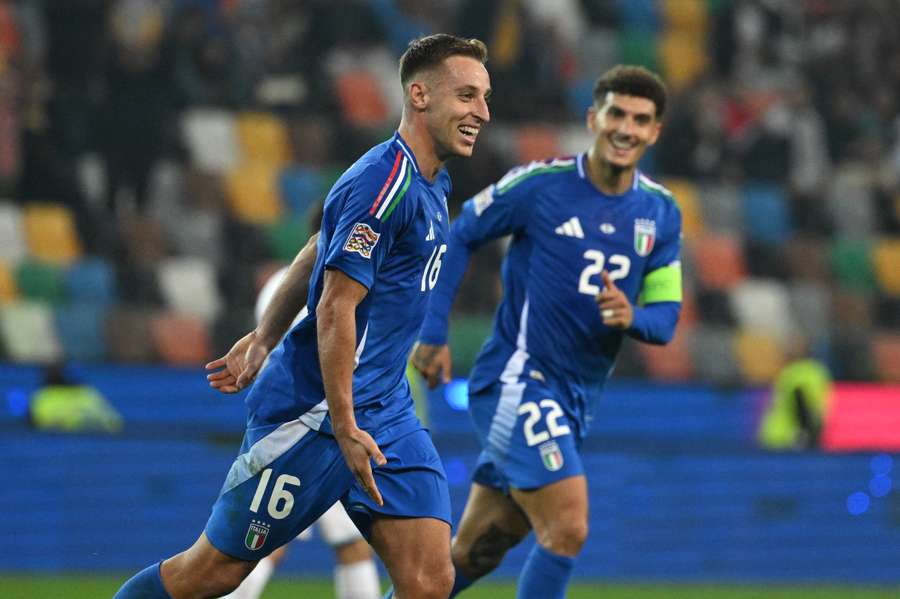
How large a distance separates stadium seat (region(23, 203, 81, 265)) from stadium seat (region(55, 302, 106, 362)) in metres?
0.76

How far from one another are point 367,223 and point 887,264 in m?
9.80

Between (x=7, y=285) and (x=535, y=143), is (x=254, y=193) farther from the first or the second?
(x=535, y=143)

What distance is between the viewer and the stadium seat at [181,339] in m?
11.0

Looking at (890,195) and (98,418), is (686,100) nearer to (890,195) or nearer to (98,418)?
(890,195)

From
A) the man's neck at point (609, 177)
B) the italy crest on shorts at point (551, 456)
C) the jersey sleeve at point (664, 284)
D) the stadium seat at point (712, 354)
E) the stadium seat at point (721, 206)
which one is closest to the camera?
the italy crest on shorts at point (551, 456)

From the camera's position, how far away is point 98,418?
9930 mm

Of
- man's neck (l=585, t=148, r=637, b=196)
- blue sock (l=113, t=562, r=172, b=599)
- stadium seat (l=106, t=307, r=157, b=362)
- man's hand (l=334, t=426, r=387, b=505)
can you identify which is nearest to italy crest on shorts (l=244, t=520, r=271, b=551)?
blue sock (l=113, t=562, r=172, b=599)

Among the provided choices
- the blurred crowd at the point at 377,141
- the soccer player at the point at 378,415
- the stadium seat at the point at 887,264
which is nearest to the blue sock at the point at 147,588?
the soccer player at the point at 378,415

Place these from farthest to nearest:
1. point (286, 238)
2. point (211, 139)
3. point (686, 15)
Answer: point (686, 15) < point (211, 139) < point (286, 238)

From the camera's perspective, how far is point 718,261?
42.2 ft

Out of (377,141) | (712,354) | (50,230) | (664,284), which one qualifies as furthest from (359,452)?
(377,141)

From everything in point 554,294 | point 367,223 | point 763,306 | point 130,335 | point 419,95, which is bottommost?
point 130,335

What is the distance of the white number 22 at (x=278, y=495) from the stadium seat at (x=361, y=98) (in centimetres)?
845

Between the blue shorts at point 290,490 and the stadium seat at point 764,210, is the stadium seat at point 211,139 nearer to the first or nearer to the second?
the stadium seat at point 764,210
